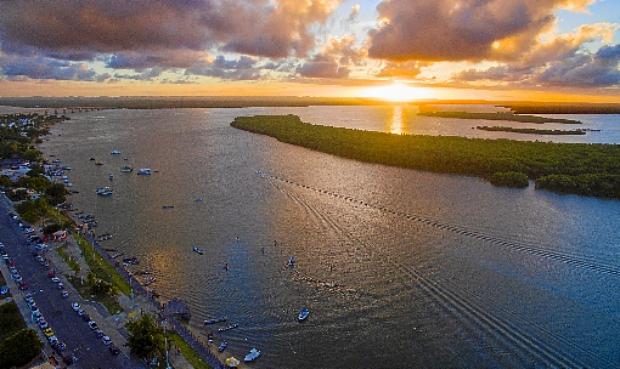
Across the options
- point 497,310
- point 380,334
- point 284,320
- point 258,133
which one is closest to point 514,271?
point 497,310

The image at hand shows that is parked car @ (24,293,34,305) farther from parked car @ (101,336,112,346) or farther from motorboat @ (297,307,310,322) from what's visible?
motorboat @ (297,307,310,322)

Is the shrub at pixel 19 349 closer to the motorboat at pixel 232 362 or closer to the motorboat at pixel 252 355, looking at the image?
the motorboat at pixel 232 362

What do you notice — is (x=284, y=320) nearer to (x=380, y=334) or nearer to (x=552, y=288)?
(x=380, y=334)

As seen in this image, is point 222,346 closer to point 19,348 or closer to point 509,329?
point 19,348

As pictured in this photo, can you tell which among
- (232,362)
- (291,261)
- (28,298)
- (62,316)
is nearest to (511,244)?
(291,261)

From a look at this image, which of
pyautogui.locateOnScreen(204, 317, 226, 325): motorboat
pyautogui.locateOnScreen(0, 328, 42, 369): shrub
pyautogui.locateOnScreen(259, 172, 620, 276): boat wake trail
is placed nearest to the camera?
pyautogui.locateOnScreen(0, 328, 42, 369): shrub

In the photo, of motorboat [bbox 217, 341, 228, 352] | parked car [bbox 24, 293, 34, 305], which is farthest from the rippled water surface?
parked car [bbox 24, 293, 34, 305]
